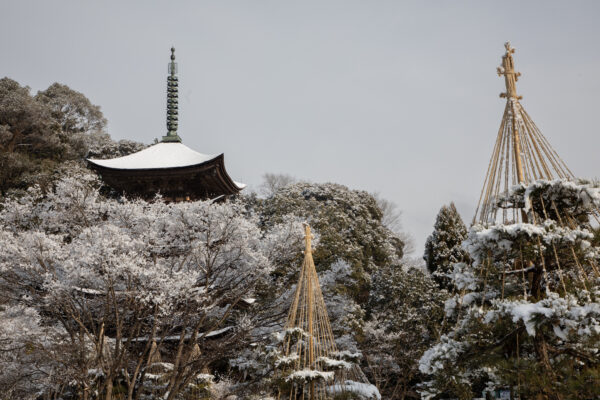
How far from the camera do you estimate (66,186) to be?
344 inches

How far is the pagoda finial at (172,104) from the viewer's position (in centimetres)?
1297

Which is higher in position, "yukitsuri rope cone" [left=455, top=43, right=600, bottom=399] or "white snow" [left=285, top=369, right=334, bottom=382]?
"yukitsuri rope cone" [left=455, top=43, right=600, bottom=399]

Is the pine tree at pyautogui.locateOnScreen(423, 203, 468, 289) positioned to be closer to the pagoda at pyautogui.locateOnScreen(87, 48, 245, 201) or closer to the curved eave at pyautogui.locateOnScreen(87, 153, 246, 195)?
the pagoda at pyautogui.locateOnScreen(87, 48, 245, 201)

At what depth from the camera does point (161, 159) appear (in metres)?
11.3

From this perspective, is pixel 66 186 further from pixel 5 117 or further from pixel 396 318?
pixel 5 117

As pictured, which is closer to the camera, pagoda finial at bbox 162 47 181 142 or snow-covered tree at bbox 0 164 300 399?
snow-covered tree at bbox 0 164 300 399

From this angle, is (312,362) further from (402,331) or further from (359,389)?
(402,331)

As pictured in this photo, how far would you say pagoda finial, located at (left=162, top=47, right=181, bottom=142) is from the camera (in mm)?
12969

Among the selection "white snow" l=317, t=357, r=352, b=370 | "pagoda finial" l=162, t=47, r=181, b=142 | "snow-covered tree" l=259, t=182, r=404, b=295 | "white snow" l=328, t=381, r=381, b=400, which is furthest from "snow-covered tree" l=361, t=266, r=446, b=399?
"pagoda finial" l=162, t=47, r=181, b=142

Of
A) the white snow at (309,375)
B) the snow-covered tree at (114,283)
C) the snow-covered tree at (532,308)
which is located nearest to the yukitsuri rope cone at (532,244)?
the snow-covered tree at (532,308)

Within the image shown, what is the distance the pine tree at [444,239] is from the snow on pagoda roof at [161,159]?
20.1ft

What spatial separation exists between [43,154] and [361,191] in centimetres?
1181

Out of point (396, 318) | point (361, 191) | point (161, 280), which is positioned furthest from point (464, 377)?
point (361, 191)

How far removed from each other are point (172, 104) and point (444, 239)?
7812 millimetres
